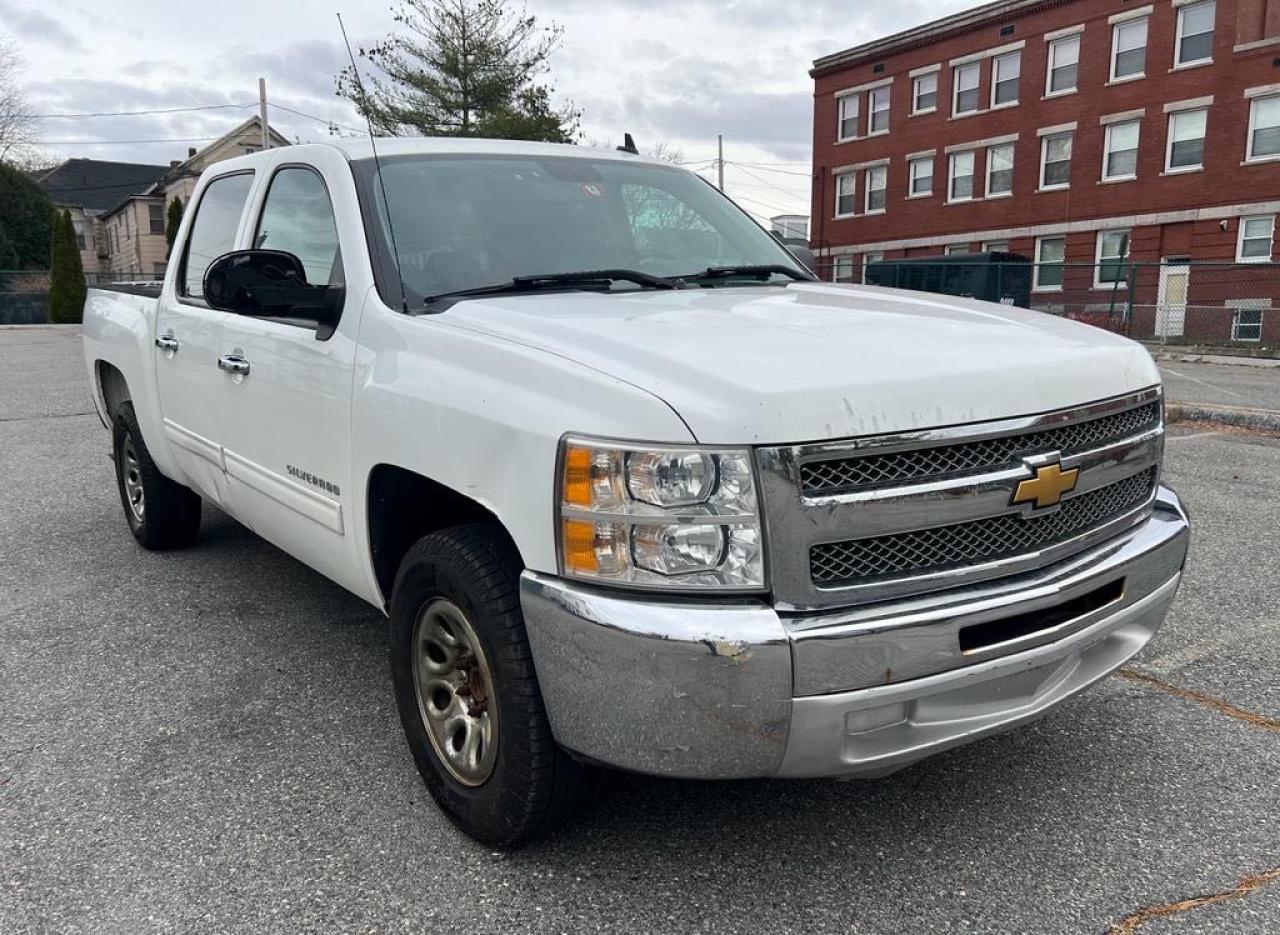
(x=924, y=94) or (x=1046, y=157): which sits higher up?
(x=924, y=94)

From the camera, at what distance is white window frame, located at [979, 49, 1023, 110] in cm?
3017

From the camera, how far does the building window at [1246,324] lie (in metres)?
19.5

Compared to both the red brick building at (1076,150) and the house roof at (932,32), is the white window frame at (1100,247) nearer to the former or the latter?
the red brick building at (1076,150)

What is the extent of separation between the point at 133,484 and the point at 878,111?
108ft

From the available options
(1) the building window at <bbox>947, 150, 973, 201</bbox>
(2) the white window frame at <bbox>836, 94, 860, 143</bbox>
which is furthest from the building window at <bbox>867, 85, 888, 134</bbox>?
(1) the building window at <bbox>947, 150, 973, 201</bbox>

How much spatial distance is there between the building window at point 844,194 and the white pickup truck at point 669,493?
3400 centimetres

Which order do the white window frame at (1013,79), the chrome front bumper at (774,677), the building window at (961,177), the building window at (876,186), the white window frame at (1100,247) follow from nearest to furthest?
the chrome front bumper at (774,677) < the white window frame at (1100,247) < the white window frame at (1013,79) < the building window at (961,177) < the building window at (876,186)

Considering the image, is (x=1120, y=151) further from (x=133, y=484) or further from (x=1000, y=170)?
(x=133, y=484)

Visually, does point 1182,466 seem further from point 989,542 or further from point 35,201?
point 35,201

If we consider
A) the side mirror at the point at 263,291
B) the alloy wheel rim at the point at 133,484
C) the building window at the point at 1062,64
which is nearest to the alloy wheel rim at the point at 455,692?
the side mirror at the point at 263,291

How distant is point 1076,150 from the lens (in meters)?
29.0

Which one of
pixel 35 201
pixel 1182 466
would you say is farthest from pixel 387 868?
pixel 35 201

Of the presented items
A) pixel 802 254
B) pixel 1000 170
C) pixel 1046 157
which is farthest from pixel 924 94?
pixel 802 254

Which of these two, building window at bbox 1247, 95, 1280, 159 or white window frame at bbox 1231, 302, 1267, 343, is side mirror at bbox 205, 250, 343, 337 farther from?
building window at bbox 1247, 95, 1280, 159
